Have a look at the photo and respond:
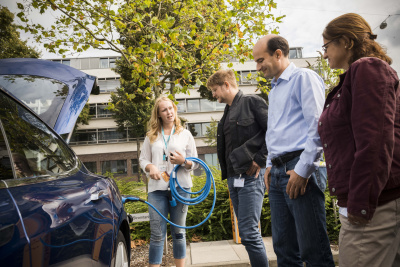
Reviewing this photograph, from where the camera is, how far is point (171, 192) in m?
3.52

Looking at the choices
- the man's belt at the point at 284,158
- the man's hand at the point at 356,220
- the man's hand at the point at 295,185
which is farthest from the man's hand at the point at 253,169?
the man's hand at the point at 356,220

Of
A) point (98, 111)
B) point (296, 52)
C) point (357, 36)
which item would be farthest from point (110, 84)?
point (357, 36)

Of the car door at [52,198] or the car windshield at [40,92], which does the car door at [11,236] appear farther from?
the car windshield at [40,92]

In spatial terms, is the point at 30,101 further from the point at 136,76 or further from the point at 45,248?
the point at 136,76

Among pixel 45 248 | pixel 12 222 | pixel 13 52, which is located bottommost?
pixel 45 248

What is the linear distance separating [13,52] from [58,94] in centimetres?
1870

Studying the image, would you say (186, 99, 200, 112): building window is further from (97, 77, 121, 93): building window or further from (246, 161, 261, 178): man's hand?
(246, 161, 261, 178): man's hand

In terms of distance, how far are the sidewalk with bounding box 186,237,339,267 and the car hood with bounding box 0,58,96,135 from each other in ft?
9.09

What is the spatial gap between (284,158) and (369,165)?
97 cm

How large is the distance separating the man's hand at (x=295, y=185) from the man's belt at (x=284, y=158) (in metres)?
0.16

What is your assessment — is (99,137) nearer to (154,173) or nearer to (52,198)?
(154,173)

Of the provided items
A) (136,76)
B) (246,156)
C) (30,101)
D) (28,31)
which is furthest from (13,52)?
(246,156)

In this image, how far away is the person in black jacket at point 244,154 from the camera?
9.41 feet

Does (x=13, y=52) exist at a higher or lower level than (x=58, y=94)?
higher
